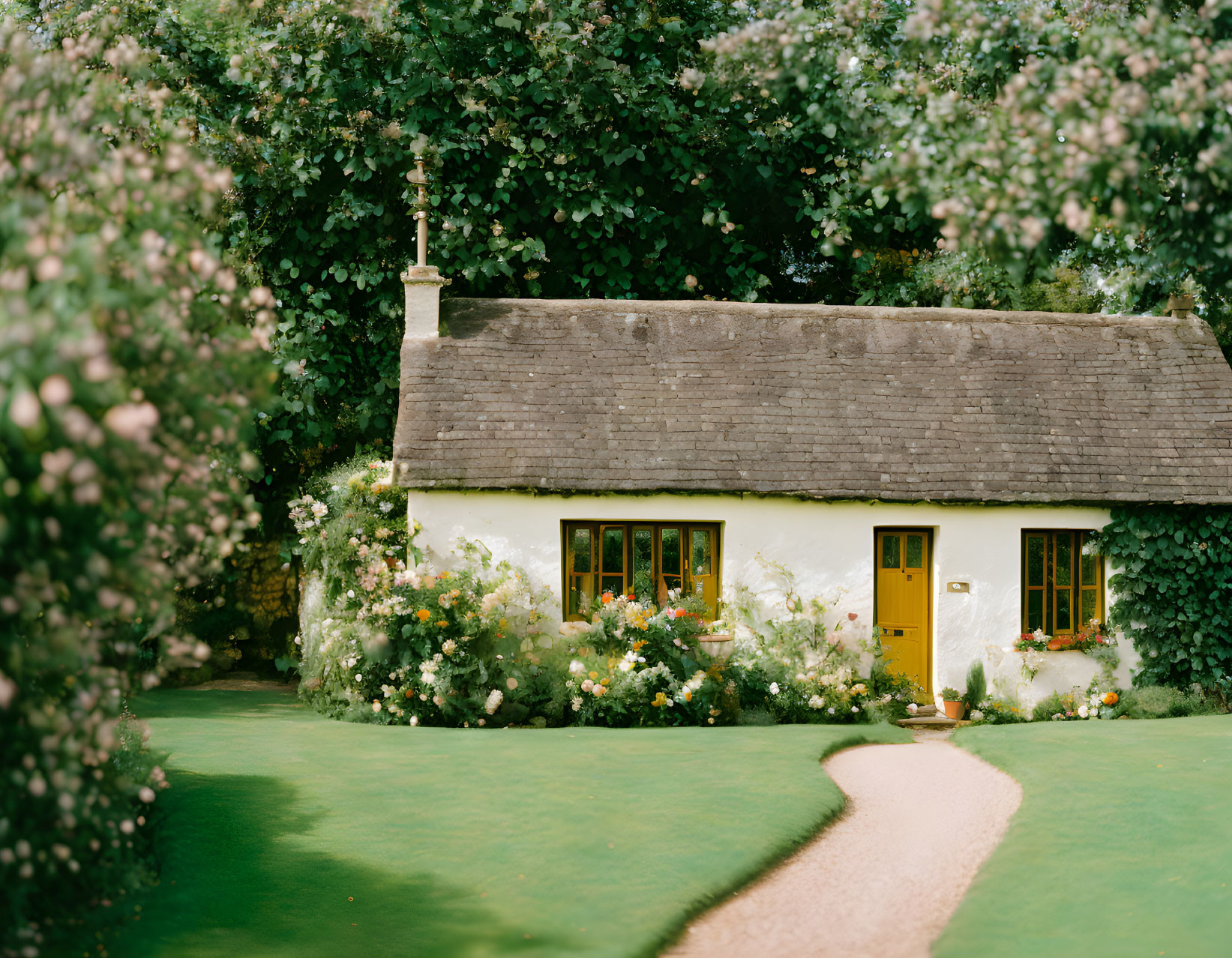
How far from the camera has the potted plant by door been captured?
14.1m

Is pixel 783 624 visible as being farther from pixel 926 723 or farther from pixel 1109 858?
pixel 1109 858

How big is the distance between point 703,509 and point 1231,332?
12484 millimetres

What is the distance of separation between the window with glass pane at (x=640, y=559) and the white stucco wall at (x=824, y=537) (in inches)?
11.5

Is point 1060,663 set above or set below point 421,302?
below

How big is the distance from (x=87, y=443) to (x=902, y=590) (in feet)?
42.2

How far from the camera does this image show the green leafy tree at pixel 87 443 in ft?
10.7

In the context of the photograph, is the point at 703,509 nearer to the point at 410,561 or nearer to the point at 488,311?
the point at 410,561

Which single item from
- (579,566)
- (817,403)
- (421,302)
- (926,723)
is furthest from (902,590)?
(421,302)

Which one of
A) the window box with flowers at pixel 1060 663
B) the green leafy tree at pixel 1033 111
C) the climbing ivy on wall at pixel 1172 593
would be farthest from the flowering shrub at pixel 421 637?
the climbing ivy on wall at pixel 1172 593

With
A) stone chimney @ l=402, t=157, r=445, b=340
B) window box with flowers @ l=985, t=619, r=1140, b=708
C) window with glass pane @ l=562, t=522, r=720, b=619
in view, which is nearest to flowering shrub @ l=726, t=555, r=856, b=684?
window with glass pane @ l=562, t=522, r=720, b=619

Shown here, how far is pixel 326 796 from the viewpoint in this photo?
354 inches

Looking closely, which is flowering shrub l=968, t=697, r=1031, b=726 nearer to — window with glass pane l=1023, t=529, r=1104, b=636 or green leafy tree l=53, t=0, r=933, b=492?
window with glass pane l=1023, t=529, r=1104, b=636

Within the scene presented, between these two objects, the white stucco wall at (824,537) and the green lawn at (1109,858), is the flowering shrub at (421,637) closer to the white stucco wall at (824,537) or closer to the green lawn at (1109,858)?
the white stucco wall at (824,537)

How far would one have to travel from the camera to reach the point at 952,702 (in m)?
14.1
